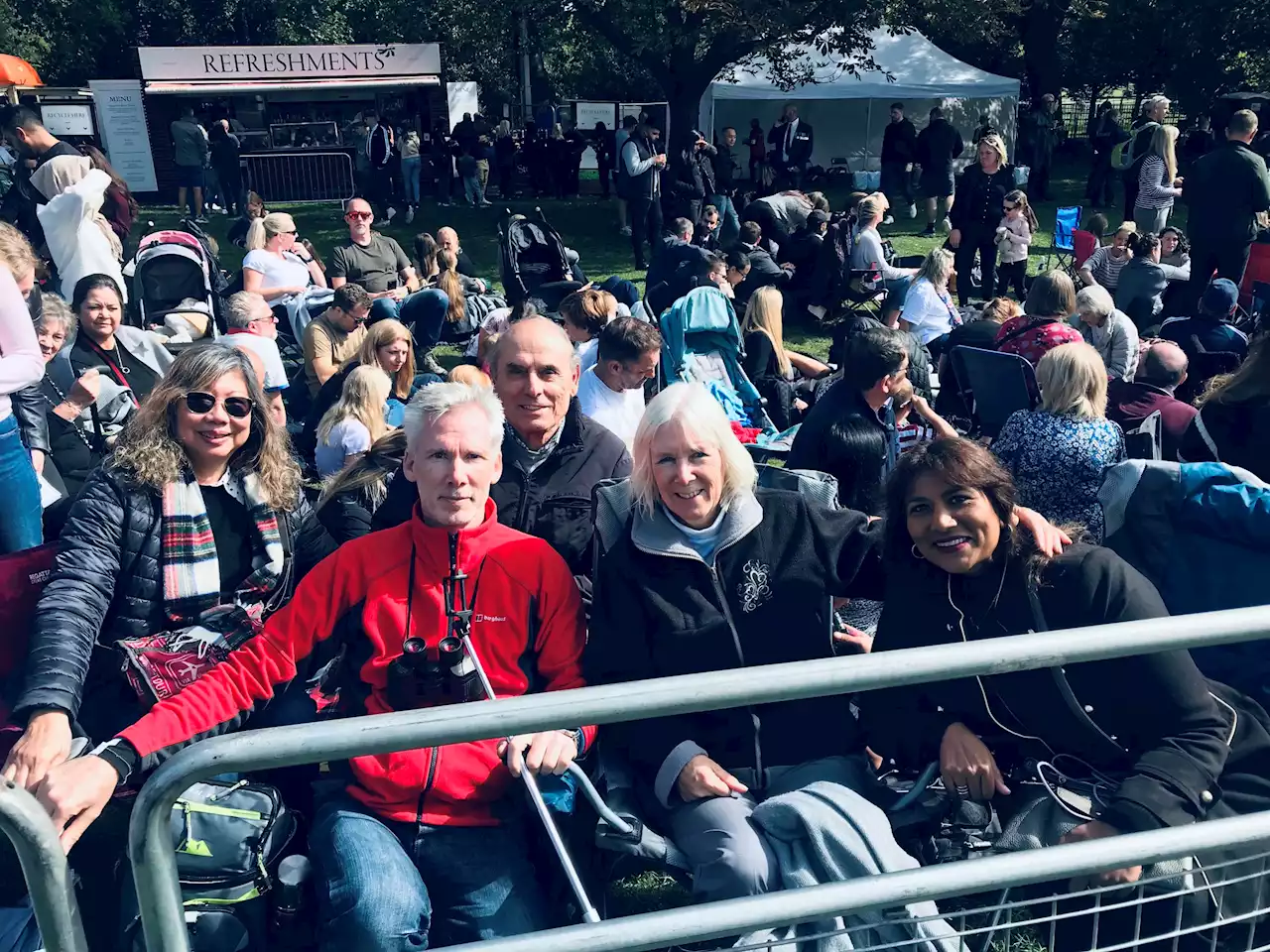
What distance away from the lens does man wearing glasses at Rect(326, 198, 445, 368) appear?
922cm

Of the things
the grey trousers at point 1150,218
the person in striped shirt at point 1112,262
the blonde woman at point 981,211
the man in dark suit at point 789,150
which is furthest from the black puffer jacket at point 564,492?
the man in dark suit at point 789,150

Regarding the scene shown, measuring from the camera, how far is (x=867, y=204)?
10.9 metres

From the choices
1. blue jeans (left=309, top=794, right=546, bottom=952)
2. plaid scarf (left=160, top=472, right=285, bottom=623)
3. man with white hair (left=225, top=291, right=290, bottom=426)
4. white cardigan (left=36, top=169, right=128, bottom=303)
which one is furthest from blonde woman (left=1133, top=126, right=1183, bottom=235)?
blue jeans (left=309, top=794, right=546, bottom=952)

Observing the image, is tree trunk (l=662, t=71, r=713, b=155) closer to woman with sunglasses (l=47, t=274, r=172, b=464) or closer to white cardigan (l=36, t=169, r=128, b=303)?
white cardigan (l=36, t=169, r=128, b=303)

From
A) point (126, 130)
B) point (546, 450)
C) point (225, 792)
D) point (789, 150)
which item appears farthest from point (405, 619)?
point (126, 130)

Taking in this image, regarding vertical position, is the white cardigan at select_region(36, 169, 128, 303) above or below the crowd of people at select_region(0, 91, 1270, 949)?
above

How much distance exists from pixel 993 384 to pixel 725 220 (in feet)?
23.7

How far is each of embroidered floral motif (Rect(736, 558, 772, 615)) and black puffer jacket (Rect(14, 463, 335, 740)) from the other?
1.72 metres

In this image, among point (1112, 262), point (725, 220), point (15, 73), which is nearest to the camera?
point (1112, 262)

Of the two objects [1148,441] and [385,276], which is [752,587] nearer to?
[1148,441]

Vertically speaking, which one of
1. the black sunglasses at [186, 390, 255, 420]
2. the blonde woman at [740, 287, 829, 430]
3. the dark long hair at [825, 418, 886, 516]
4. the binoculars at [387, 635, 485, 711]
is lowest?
the blonde woman at [740, 287, 829, 430]

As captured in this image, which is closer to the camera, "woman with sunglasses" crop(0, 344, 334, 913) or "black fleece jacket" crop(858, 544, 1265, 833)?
"black fleece jacket" crop(858, 544, 1265, 833)

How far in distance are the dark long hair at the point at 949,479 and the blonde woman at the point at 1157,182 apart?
10.5 meters

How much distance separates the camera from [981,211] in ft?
37.2
